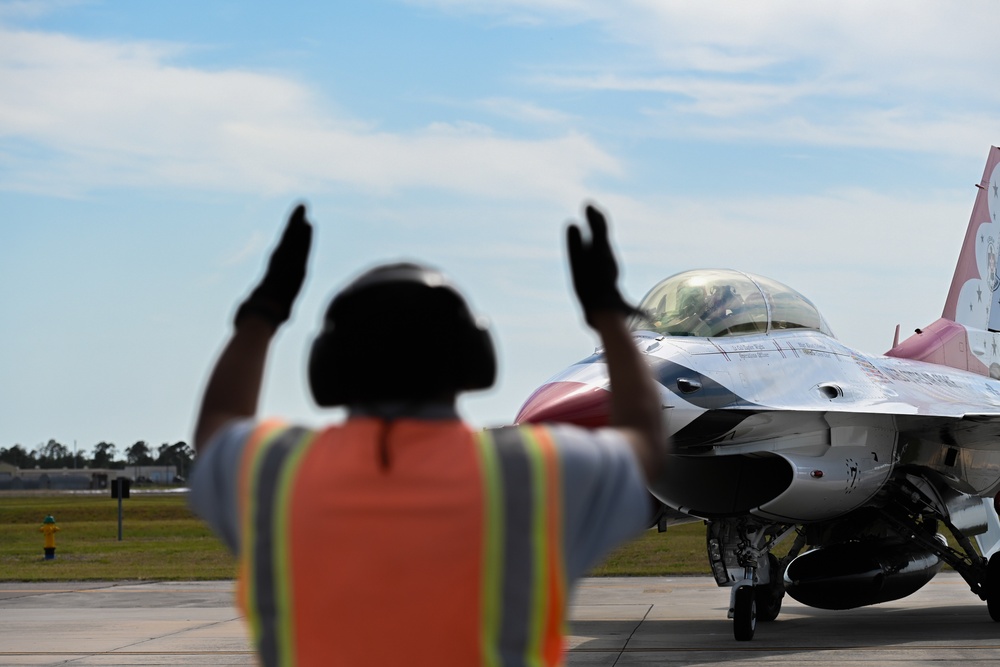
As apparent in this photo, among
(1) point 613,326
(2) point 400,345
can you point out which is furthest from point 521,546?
(1) point 613,326

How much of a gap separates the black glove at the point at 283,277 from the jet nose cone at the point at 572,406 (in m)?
7.15

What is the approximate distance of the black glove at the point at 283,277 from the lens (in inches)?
89.2

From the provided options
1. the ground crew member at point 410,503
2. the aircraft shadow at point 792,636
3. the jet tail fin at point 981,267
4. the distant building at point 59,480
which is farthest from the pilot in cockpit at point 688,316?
the distant building at point 59,480

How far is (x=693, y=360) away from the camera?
10.9 m

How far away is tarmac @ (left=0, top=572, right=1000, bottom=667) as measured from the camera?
11.3m

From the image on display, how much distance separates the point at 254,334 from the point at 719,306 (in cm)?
955

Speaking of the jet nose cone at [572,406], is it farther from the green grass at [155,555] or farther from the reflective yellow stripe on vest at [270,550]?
the green grass at [155,555]

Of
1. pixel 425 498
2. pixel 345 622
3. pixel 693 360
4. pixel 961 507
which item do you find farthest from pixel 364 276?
pixel 961 507

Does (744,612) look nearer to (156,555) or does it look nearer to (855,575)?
(855,575)

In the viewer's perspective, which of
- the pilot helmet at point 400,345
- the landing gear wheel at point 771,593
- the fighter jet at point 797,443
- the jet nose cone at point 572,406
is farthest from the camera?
the landing gear wheel at point 771,593

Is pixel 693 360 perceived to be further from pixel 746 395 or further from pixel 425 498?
pixel 425 498

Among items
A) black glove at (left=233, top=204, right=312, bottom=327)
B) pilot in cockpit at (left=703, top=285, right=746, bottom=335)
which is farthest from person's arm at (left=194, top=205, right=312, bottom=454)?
pilot in cockpit at (left=703, top=285, right=746, bottom=335)

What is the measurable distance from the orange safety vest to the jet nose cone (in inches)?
295

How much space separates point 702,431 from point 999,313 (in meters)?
9.17
